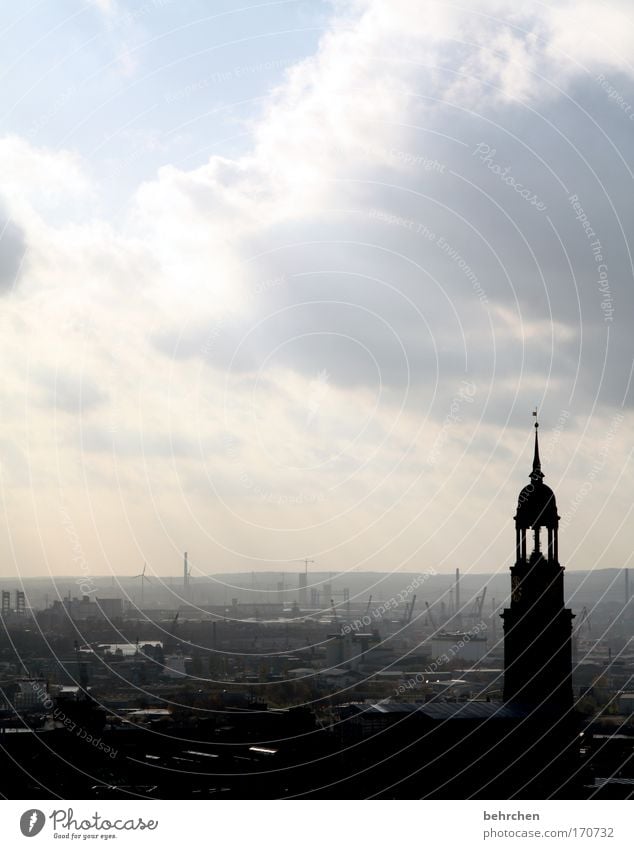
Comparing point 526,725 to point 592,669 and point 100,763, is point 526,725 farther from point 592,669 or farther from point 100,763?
point 592,669

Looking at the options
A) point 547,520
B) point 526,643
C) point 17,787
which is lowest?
point 17,787

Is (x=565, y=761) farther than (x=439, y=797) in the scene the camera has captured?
Yes

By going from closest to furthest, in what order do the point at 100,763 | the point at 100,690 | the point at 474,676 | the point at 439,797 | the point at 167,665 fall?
1. the point at 439,797
2. the point at 100,763
3. the point at 100,690
4. the point at 474,676
5. the point at 167,665

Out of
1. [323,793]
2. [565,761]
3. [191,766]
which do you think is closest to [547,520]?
[565,761]

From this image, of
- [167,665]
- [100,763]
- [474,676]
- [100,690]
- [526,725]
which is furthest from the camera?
[167,665]

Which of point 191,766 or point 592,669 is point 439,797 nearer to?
point 191,766

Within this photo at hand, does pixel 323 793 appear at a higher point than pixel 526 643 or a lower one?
lower
